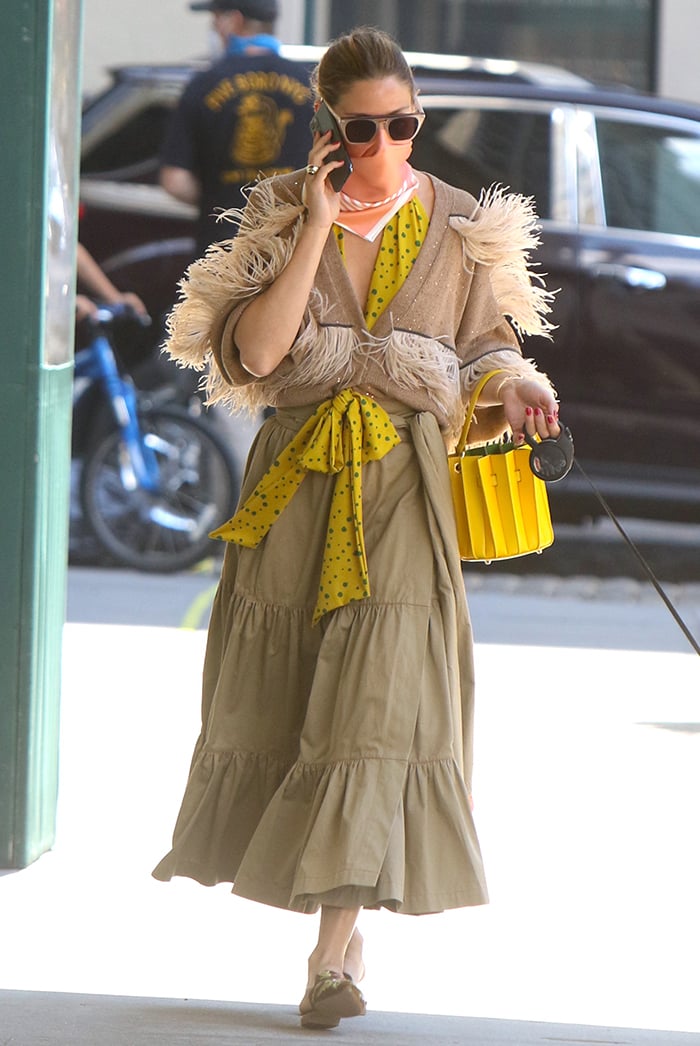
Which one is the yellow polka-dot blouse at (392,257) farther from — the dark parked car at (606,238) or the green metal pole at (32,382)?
the dark parked car at (606,238)

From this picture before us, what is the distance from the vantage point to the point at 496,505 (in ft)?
11.5

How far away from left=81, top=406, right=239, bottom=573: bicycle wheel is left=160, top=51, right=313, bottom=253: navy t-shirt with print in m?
0.94

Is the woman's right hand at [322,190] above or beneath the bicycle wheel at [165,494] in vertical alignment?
above

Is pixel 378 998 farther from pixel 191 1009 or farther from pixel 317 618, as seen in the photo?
pixel 317 618

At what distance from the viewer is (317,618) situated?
3.43m

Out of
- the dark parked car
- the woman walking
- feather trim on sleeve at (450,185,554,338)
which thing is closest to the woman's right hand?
the woman walking

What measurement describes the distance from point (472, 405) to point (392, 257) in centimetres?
32

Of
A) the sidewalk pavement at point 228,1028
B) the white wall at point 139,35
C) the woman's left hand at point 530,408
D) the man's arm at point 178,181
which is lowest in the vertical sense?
the sidewalk pavement at point 228,1028

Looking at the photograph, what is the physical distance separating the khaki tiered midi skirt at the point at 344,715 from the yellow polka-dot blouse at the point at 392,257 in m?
0.20

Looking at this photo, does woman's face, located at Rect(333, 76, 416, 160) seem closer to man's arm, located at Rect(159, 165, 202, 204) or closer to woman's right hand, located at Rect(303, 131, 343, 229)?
woman's right hand, located at Rect(303, 131, 343, 229)

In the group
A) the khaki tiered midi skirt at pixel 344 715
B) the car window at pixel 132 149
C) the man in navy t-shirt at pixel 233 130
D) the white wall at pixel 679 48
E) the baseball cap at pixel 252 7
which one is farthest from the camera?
the white wall at pixel 679 48

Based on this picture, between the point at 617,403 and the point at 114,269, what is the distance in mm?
2353

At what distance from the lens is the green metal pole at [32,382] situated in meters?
4.14

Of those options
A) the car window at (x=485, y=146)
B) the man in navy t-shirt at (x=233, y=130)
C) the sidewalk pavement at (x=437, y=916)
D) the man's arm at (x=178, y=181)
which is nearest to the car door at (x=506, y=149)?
the car window at (x=485, y=146)
